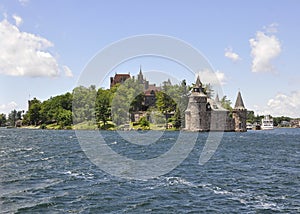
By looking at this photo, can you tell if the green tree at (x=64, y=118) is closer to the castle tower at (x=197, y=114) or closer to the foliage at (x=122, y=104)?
the foliage at (x=122, y=104)

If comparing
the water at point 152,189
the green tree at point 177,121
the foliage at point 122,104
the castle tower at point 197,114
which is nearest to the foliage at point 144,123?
the foliage at point 122,104

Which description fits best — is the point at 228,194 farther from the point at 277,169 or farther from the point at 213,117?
the point at 213,117

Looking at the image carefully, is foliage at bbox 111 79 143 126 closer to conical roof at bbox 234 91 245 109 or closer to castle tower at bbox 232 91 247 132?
castle tower at bbox 232 91 247 132

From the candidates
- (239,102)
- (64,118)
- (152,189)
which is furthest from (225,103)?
(152,189)

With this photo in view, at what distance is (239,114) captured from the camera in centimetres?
15412

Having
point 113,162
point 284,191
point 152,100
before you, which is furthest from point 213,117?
point 284,191

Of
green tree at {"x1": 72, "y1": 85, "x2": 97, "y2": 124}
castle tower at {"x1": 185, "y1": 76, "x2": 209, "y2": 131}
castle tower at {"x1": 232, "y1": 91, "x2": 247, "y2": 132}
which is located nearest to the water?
castle tower at {"x1": 185, "y1": 76, "x2": 209, "y2": 131}

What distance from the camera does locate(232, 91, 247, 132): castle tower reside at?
507 ft

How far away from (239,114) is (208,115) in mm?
17579

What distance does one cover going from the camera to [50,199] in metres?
28.8

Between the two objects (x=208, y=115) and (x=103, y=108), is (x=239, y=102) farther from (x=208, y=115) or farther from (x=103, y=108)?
(x=103, y=108)

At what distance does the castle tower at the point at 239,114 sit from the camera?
507ft

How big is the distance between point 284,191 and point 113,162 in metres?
23.1

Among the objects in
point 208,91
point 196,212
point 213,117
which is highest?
point 208,91
